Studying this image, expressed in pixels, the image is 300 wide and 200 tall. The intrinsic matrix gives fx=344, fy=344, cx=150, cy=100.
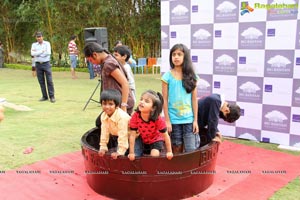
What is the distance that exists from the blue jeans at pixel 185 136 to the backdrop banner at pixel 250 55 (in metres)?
1.41

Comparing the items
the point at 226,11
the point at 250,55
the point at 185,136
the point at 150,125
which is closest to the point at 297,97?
the point at 250,55

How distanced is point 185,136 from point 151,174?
49 centimetres

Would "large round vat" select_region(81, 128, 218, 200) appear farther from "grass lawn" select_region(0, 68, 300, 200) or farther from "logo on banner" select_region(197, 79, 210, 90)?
"logo on banner" select_region(197, 79, 210, 90)

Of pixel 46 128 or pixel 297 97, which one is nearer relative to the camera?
pixel 297 97

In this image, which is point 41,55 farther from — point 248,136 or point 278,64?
point 278,64

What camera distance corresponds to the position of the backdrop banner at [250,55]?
3.67 metres

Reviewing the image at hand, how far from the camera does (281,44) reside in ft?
12.1

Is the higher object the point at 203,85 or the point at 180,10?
the point at 180,10

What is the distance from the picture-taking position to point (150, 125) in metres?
2.54

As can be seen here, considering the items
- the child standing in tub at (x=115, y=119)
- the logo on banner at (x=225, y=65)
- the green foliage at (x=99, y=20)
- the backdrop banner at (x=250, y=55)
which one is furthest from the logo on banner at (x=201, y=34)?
the green foliage at (x=99, y=20)

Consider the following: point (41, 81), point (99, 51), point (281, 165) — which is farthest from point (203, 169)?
point (41, 81)

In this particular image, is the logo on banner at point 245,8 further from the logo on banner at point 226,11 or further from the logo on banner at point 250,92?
the logo on banner at point 250,92

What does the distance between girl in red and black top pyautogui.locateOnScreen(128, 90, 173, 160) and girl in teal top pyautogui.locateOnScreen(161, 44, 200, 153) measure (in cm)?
24

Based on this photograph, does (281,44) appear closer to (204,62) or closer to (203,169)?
(204,62)
